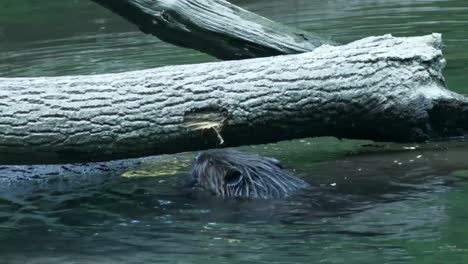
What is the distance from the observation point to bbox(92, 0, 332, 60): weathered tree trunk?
24.4 feet

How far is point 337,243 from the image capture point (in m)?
5.15

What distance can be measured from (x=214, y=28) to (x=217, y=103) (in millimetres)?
1723

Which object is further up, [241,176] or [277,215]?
[241,176]

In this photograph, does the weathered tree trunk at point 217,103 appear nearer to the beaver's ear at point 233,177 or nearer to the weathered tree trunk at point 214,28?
the beaver's ear at point 233,177

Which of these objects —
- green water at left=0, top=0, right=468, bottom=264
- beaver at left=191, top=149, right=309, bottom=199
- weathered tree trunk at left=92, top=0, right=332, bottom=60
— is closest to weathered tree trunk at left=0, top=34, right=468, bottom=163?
beaver at left=191, top=149, right=309, bottom=199

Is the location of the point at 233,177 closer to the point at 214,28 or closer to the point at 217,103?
the point at 217,103

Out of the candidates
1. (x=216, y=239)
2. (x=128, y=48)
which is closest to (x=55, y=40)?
(x=128, y=48)

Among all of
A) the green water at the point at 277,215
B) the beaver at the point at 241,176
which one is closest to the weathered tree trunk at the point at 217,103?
the beaver at the point at 241,176

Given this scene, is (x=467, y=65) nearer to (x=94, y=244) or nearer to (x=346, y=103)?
(x=346, y=103)

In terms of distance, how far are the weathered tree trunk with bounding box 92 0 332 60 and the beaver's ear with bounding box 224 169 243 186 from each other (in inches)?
62.6

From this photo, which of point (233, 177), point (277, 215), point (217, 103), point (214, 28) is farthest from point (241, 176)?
point (214, 28)

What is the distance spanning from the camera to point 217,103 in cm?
616

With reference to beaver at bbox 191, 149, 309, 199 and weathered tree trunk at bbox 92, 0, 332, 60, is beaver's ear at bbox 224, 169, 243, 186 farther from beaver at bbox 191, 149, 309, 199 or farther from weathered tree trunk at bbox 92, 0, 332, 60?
weathered tree trunk at bbox 92, 0, 332, 60

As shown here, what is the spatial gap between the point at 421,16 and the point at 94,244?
27.6 feet
